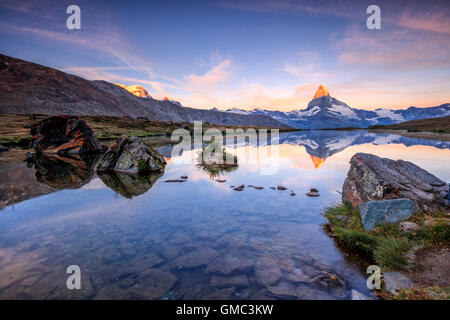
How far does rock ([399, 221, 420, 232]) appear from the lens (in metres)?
7.81

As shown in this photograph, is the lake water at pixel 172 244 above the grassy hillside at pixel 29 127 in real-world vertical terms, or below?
below

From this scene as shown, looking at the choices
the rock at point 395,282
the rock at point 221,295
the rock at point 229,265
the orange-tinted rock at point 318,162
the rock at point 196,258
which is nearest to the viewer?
the rock at point 395,282

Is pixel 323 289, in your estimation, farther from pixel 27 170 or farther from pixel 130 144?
pixel 27 170

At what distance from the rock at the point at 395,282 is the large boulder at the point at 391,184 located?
12.7 feet

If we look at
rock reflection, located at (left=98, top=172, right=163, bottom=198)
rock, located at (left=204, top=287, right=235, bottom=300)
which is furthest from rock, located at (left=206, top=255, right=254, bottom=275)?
rock reflection, located at (left=98, top=172, right=163, bottom=198)

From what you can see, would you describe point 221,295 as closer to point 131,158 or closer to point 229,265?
point 229,265

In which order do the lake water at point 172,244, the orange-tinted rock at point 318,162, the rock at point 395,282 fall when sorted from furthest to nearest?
the orange-tinted rock at point 318,162, the lake water at point 172,244, the rock at point 395,282

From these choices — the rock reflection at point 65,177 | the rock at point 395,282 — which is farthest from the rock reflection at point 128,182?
the rock at point 395,282

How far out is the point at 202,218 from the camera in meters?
11.2

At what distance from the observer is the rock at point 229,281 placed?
20.7ft

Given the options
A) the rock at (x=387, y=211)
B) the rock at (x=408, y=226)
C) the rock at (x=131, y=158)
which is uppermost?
the rock at (x=131, y=158)

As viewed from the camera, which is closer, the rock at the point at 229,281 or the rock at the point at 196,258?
the rock at the point at 229,281

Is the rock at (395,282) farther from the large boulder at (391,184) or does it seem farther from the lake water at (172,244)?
the large boulder at (391,184)

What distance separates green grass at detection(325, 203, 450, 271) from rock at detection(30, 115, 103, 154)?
4201 centimetres
